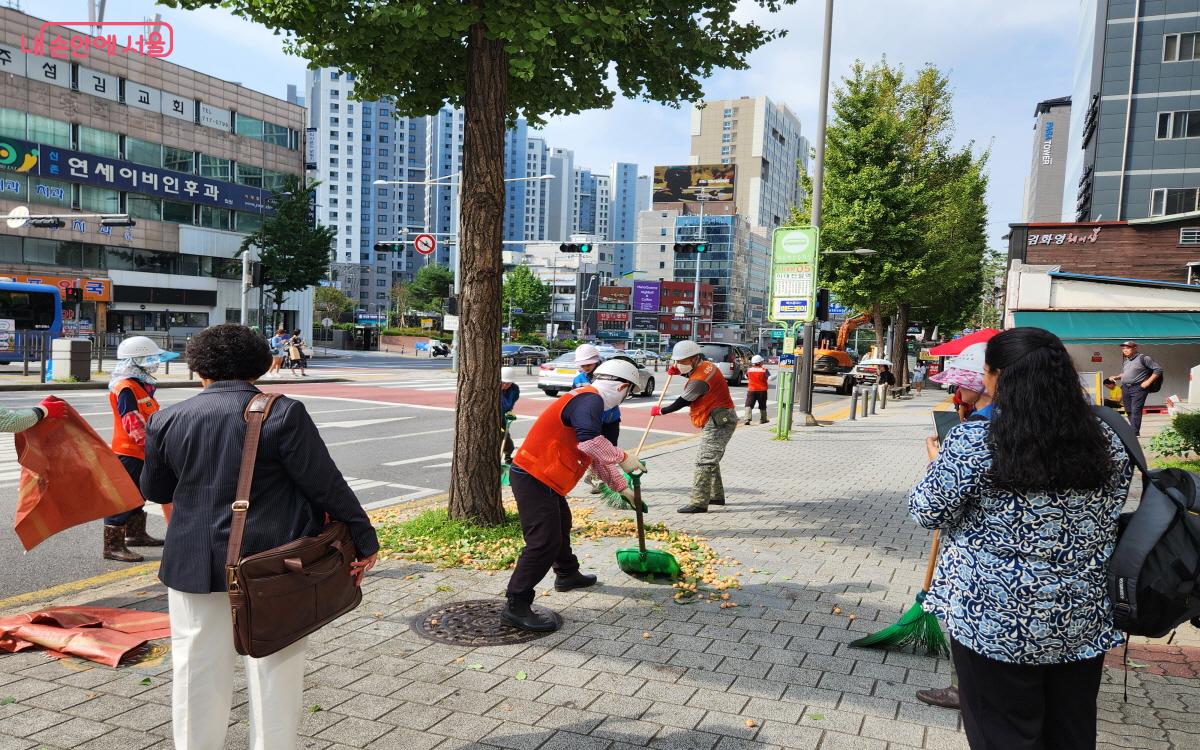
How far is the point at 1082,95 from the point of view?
194 feet

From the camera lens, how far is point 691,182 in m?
134

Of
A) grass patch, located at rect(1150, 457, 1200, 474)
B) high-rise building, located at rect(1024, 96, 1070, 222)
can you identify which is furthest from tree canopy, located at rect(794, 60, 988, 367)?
high-rise building, located at rect(1024, 96, 1070, 222)

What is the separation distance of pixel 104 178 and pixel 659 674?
154 feet

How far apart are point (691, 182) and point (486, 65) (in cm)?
13179

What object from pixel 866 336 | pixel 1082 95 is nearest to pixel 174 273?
pixel 1082 95

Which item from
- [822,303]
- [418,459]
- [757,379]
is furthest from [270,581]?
[822,303]

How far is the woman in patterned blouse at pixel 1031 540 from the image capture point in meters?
2.13

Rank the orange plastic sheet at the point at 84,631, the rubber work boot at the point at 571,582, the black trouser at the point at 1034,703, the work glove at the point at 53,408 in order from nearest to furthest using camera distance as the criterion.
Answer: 1. the black trouser at the point at 1034,703
2. the orange plastic sheet at the point at 84,631
3. the work glove at the point at 53,408
4. the rubber work boot at the point at 571,582

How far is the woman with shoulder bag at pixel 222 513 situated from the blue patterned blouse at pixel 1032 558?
1.97m

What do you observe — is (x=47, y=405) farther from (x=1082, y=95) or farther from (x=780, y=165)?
(x=780, y=165)

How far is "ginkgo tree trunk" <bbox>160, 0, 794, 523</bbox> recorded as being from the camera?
5590 millimetres

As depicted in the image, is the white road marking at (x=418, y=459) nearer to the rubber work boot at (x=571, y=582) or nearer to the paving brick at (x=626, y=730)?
the rubber work boot at (x=571, y=582)

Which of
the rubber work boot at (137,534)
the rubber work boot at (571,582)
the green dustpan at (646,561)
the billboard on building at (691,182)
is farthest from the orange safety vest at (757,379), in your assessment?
the billboard on building at (691,182)

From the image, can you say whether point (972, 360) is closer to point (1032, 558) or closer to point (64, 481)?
point (1032, 558)
